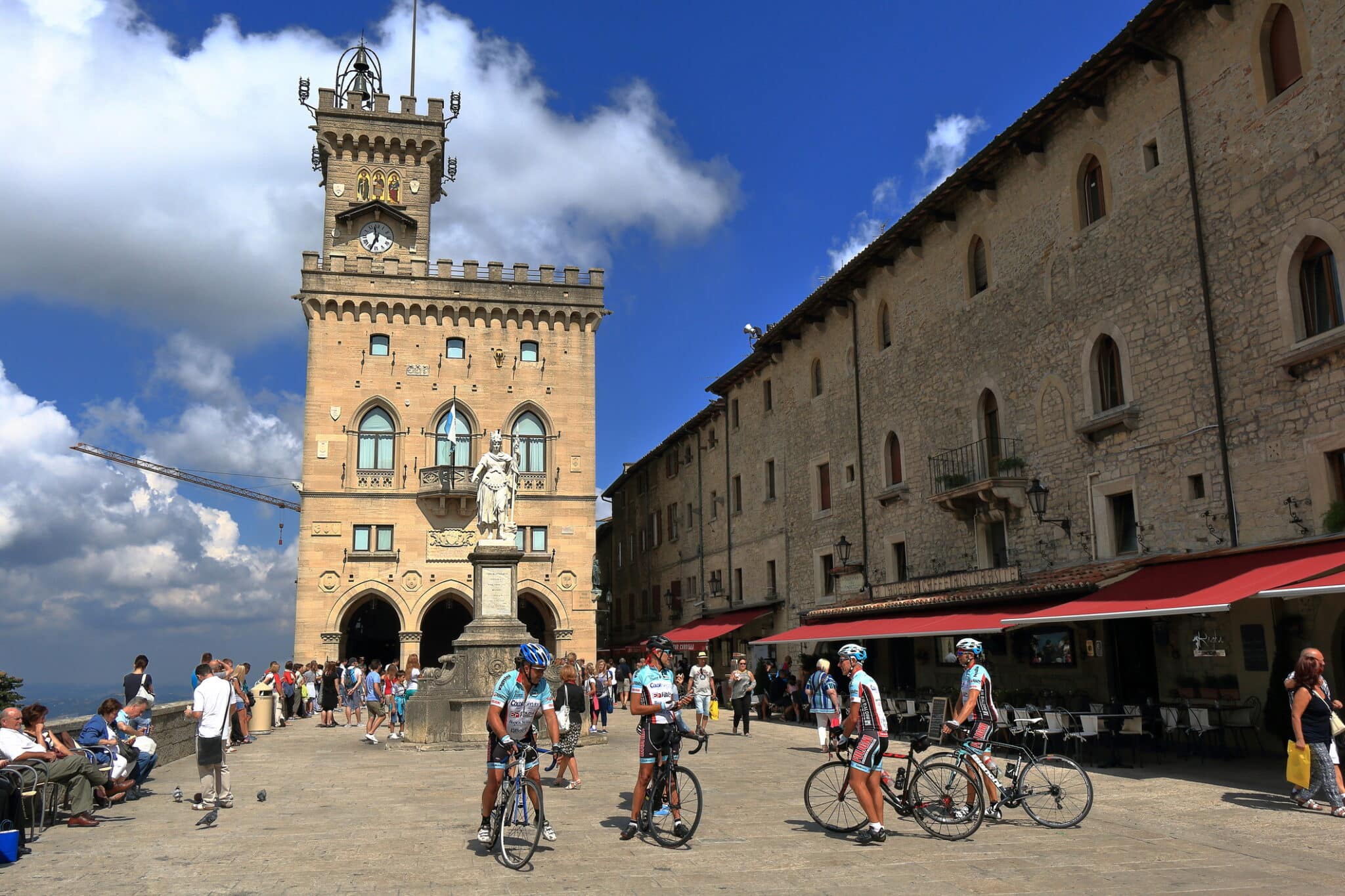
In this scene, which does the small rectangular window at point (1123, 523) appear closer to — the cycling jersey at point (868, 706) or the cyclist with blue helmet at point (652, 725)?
the cycling jersey at point (868, 706)

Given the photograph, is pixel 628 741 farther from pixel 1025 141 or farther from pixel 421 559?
pixel 421 559

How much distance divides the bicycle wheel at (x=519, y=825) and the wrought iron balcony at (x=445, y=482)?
29292 millimetres

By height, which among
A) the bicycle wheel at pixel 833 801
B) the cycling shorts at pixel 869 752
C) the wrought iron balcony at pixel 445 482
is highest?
the wrought iron balcony at pixel 445 482

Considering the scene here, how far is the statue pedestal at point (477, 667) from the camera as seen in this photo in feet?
59.2

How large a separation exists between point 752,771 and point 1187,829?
622 cm

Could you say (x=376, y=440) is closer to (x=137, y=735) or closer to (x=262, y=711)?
(x=262, y=711)

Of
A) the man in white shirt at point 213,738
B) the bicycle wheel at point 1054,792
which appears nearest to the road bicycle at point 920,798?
the bicycle wheel at point 1054,792

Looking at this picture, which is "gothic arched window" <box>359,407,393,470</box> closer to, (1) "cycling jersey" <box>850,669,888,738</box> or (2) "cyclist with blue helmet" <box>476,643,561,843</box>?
(2) "cyclist with blue helmet" <box>476,643,561,843</box>

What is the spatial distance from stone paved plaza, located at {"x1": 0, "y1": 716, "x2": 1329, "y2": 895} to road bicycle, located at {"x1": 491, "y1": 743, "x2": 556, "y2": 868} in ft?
0.50

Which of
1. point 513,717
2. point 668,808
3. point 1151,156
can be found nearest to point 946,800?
point 668,808

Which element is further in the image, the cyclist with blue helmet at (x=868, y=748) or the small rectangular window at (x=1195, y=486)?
the small rectangular window at (x=1195, y=486)

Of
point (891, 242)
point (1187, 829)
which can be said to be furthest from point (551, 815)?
point (891, 242)

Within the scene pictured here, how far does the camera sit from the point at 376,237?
40.7 m

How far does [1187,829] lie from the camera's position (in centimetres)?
908
